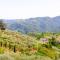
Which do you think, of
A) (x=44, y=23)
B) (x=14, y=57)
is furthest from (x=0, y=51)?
(x=44, y=23)

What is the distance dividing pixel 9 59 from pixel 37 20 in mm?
153570

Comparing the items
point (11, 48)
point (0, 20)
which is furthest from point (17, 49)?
point (0, 20)

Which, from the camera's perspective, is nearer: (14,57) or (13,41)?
(14,57)

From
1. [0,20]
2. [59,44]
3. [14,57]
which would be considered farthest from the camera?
[0,20]

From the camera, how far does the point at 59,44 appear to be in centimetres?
2417

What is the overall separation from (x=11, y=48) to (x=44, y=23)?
146330 millimetres

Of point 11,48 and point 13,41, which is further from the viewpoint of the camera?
point 13,41

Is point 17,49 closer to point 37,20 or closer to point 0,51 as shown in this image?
point 0,51

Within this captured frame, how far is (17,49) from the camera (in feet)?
54.8

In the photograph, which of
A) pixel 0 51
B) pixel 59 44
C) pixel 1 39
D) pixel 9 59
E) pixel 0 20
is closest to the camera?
pixel 9 59

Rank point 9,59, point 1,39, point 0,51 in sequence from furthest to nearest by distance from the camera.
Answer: point 1,39, point 0,51, point 9,59

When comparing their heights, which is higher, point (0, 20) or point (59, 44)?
point (0, 20)

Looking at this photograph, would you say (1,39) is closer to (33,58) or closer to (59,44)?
(33,58)

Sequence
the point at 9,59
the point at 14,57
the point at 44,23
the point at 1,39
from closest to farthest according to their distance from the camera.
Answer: the point at 9,59, the point at 14,57, the point at 1,39, the point at 44,23
